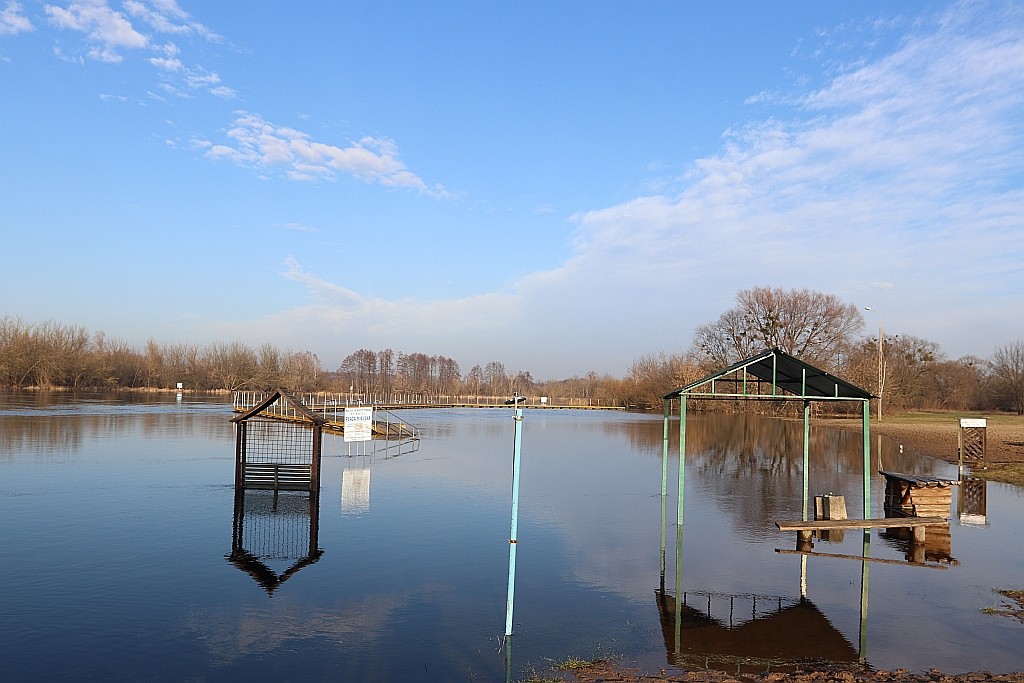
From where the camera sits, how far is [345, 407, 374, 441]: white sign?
30703 mm

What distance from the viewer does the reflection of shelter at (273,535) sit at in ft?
41.7

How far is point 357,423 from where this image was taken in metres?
30.9

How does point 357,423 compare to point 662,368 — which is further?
point 662,368

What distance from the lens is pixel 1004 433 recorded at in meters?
43.7

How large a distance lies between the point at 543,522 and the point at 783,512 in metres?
6.22

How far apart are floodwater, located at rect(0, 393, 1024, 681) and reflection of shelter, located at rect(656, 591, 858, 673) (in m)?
0.04

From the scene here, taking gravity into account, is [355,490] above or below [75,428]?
below

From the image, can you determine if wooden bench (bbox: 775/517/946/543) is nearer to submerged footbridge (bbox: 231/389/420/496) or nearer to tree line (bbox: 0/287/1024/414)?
submerged footbridge (bbox: 231/389/420/496)

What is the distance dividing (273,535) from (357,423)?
15524 mm

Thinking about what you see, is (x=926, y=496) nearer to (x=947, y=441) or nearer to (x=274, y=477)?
Answer: (x=274, y=477)

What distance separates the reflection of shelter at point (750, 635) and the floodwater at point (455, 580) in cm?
4

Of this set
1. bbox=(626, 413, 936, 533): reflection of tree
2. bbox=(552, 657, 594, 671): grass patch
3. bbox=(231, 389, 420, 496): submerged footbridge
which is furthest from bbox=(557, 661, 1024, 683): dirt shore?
bbox=(231, 389, 420, 496): submerged footbridge

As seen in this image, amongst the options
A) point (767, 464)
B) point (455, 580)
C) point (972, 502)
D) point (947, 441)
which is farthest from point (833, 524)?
point (947, 441)

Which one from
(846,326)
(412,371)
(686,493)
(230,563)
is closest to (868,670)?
(230,563)
